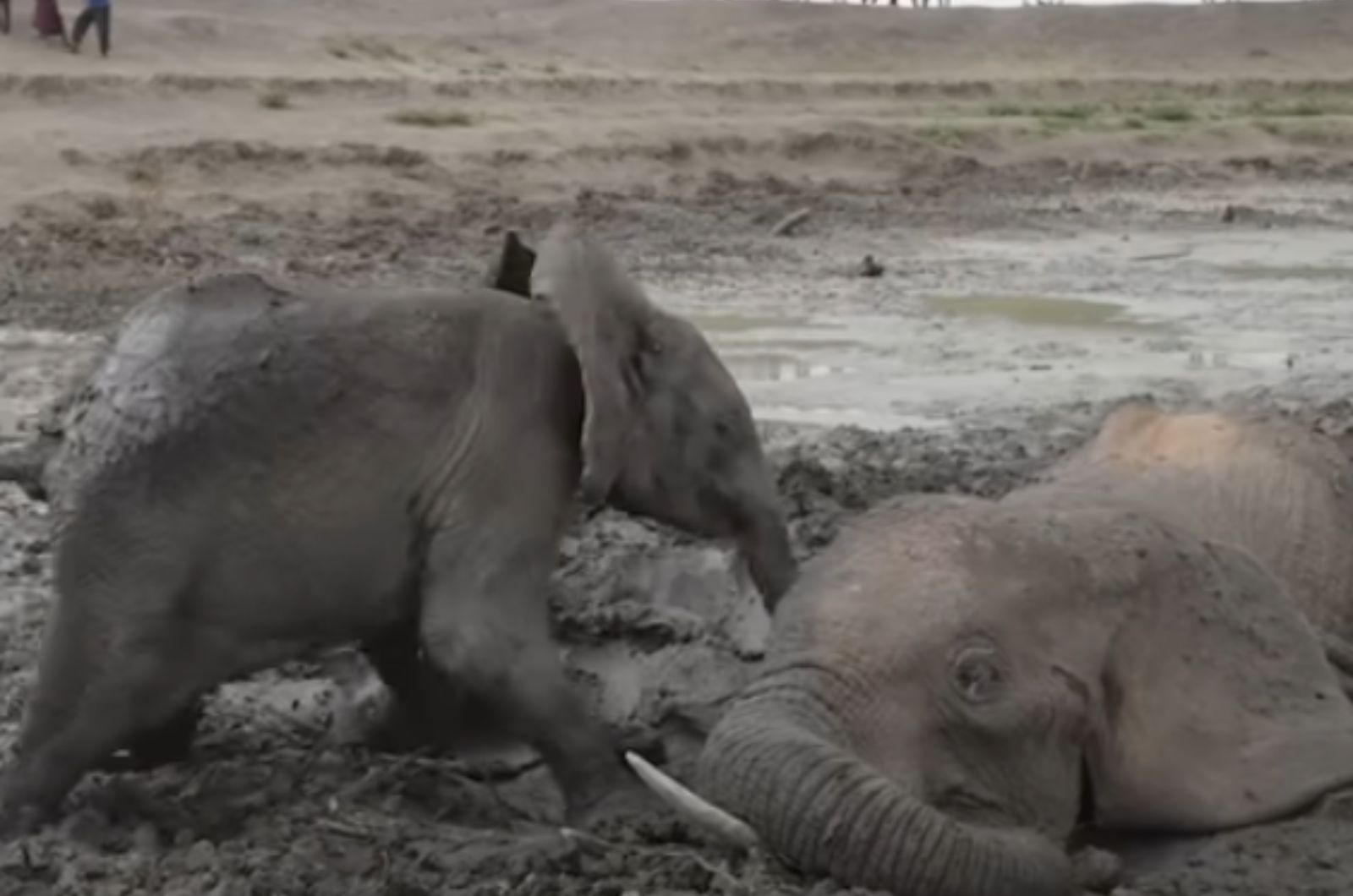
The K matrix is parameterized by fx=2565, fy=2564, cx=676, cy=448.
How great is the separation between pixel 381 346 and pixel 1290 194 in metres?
22.3

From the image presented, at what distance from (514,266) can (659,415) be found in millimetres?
538

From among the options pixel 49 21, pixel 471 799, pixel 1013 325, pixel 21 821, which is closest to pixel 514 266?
pixel 471 799

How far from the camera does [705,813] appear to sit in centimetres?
436

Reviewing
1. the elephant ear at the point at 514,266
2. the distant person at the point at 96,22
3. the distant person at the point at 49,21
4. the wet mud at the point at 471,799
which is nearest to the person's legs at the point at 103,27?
the distant person at the point at 96,22

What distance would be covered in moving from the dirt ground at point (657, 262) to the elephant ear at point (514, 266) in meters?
0.98

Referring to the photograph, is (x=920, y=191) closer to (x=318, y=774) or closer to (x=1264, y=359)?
(x=1264, y=359)

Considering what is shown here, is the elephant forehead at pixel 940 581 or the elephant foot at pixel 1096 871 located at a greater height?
the elephant forehead at pixel 940 581

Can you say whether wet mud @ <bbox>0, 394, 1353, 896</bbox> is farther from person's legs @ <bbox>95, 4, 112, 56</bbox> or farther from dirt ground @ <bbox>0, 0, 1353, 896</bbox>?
person's legs @ <bbox>95, 4, 112, 56</bbox>

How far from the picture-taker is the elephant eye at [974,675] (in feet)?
14.8

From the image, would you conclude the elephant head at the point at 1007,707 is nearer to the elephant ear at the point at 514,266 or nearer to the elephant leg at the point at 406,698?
the elephant leg at the point at 406,698

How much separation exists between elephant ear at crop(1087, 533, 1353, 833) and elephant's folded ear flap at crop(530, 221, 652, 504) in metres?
1.13

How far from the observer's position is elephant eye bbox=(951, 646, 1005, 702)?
4496 mm

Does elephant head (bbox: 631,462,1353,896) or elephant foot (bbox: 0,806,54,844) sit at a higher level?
elephant head (bbox: 631,462,1353,896)

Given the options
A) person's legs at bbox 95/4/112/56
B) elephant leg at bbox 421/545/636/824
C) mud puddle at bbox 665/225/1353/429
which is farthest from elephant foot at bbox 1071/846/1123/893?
person's legs at bbox 95/4/112/56
